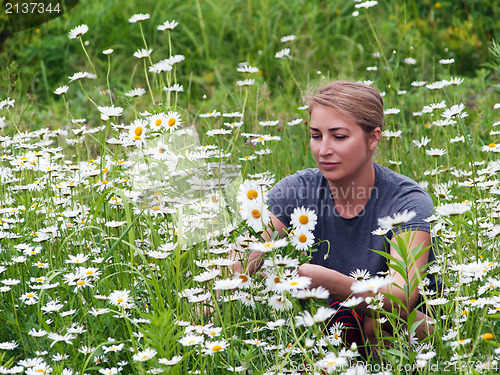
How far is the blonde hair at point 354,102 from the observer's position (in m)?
2.53

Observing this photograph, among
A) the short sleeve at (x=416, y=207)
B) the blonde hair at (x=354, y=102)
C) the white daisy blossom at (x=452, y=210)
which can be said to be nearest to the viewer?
the white daisy blossom at (x=452, y=210)

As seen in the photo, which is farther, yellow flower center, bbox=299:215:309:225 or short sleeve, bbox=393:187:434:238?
short sleeve, bbox=393:187:434:238

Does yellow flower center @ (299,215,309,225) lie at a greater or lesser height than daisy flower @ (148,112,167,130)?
lesser

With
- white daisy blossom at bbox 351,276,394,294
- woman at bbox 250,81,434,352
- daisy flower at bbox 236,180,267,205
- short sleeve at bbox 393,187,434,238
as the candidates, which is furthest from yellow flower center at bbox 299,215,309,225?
short sleeve at bbox 393,187,434,238

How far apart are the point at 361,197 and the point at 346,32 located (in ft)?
15.0

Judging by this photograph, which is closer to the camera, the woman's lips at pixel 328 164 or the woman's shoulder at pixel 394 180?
the woman's lips at pixel 328 164

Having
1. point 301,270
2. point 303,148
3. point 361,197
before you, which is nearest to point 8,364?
point 301,270

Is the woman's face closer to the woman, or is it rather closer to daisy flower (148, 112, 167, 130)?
the woman

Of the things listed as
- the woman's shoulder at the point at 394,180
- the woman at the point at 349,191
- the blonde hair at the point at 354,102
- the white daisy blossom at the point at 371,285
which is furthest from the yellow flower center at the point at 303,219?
the woman's shoulder at the point at 394,180

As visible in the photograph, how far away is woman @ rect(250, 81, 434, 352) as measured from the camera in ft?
8.17

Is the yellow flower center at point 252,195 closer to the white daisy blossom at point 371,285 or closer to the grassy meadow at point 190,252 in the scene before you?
the grassy meadow at point 190,252

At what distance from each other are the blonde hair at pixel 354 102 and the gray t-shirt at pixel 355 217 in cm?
28

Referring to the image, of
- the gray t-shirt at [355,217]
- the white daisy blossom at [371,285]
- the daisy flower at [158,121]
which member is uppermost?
the daisy flower at [158,121]

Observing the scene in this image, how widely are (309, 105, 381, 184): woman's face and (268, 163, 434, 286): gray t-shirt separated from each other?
0.58 feet
